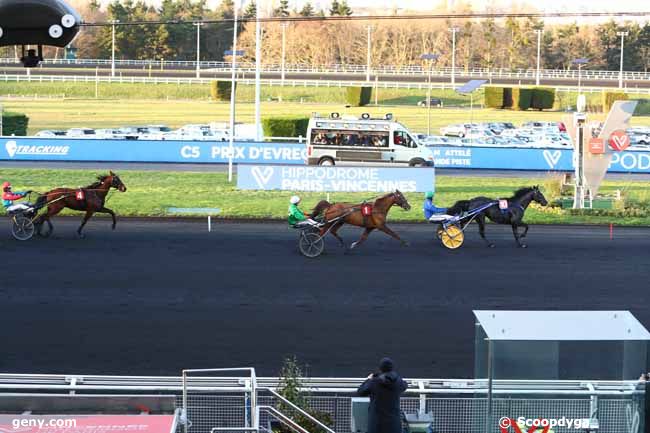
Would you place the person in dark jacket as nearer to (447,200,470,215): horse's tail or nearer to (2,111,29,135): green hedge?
(447,200,470,215): horse's tail

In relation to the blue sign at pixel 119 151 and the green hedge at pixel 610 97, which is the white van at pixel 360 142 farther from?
the green hedge at pixel 610 97

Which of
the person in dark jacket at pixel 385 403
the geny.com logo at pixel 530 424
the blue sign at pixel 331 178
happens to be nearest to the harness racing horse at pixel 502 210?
the blue sign at pixel 331 178

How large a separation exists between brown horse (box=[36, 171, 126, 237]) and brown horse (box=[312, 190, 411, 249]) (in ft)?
15.2

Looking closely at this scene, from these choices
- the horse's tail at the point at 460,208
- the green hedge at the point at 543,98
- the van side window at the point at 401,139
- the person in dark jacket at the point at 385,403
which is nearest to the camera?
the person in dark jacket at the point at 385,403

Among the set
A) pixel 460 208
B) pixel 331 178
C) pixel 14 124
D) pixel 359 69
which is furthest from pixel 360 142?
pixel 359 69

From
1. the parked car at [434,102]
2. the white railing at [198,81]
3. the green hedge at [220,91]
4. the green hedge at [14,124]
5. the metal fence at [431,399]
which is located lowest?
the metal fence at [431,399]

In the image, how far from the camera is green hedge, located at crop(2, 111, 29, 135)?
1761 inches

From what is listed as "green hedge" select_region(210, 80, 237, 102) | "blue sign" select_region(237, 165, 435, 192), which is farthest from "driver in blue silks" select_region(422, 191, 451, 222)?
"green hedge" select_region(210, 80, 237, 102)

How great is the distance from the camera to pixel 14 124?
45.0 meters

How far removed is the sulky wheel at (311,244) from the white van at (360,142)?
13.5 m

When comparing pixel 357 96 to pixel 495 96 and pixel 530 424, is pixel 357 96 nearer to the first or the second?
pixel 495 96

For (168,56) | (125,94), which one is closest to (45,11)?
(125,94)

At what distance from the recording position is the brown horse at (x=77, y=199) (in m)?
21.7

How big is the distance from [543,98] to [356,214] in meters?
48.1
